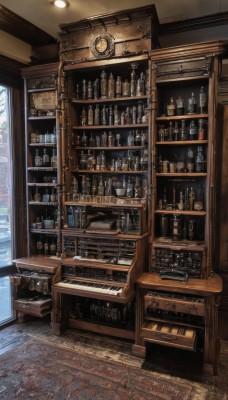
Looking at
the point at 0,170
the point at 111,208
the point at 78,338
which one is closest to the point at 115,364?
the point at 78,338

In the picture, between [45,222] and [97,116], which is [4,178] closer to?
[45,222]

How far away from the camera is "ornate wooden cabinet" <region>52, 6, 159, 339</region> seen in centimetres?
292

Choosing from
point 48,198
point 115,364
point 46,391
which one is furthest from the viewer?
point 48,198

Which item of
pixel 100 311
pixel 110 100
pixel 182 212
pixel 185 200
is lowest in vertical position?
pixel 100 311

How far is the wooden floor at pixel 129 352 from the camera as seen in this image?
8.17 ft

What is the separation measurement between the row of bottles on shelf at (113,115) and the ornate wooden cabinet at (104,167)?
0.03 ft

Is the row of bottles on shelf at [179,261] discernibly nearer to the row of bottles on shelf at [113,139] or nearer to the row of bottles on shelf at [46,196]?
the row of bottles on shelf at [113,139]

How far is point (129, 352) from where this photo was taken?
2.86m

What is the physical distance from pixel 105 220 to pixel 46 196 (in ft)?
2.65

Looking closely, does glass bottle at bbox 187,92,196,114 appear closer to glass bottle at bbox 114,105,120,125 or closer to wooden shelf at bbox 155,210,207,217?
glass bottle at bbox 114,105,120,125

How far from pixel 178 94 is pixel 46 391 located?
115 inches

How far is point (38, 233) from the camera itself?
3621mm

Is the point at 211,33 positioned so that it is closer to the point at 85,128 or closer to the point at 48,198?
the point at 85,128

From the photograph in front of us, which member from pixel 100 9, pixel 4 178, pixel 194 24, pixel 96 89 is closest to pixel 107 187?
pixel 96 89
